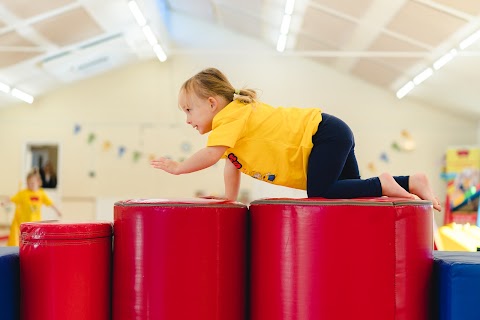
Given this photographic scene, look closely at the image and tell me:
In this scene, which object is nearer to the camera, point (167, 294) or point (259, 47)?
point (167, 294)

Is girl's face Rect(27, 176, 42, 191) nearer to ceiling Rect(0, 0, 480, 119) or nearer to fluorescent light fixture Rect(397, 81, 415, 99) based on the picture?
ceiling Rect(0, 0, 480, 119)

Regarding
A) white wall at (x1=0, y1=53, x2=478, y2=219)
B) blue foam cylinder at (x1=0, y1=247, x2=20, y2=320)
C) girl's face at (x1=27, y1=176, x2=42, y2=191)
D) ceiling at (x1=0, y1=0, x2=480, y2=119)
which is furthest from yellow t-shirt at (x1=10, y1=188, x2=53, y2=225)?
blue foam cylinder at (x1=0, y1=247, x2=20, y2=320)

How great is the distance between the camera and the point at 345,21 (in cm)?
768

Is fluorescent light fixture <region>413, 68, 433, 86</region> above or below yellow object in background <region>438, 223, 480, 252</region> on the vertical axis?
above

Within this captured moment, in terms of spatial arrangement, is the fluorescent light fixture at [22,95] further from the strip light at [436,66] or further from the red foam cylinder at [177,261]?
the red foam cylinder at [177,261]

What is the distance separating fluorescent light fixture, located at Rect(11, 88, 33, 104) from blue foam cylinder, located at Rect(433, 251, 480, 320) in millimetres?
8827

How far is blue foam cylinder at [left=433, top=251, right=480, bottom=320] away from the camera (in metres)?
1.56

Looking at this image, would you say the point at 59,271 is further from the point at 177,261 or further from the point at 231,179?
the point at 231,179

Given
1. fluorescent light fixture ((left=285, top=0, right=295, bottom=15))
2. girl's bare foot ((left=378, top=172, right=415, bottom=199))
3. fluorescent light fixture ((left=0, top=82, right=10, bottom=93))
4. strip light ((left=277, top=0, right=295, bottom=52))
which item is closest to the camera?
girl's bare foot ((left=378, top=172, right=415, bottom=199))

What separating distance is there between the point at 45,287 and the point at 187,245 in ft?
1.47

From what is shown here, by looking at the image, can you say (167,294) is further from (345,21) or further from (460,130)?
(460,130)

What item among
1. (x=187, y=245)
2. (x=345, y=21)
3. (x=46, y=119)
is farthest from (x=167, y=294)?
(x=46, y=119)

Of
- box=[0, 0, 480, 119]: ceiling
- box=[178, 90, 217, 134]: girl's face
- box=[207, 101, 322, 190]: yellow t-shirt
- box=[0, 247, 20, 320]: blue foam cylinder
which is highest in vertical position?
box=[0, 0, 480, 119]: ceiling

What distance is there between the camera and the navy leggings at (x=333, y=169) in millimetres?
1978
